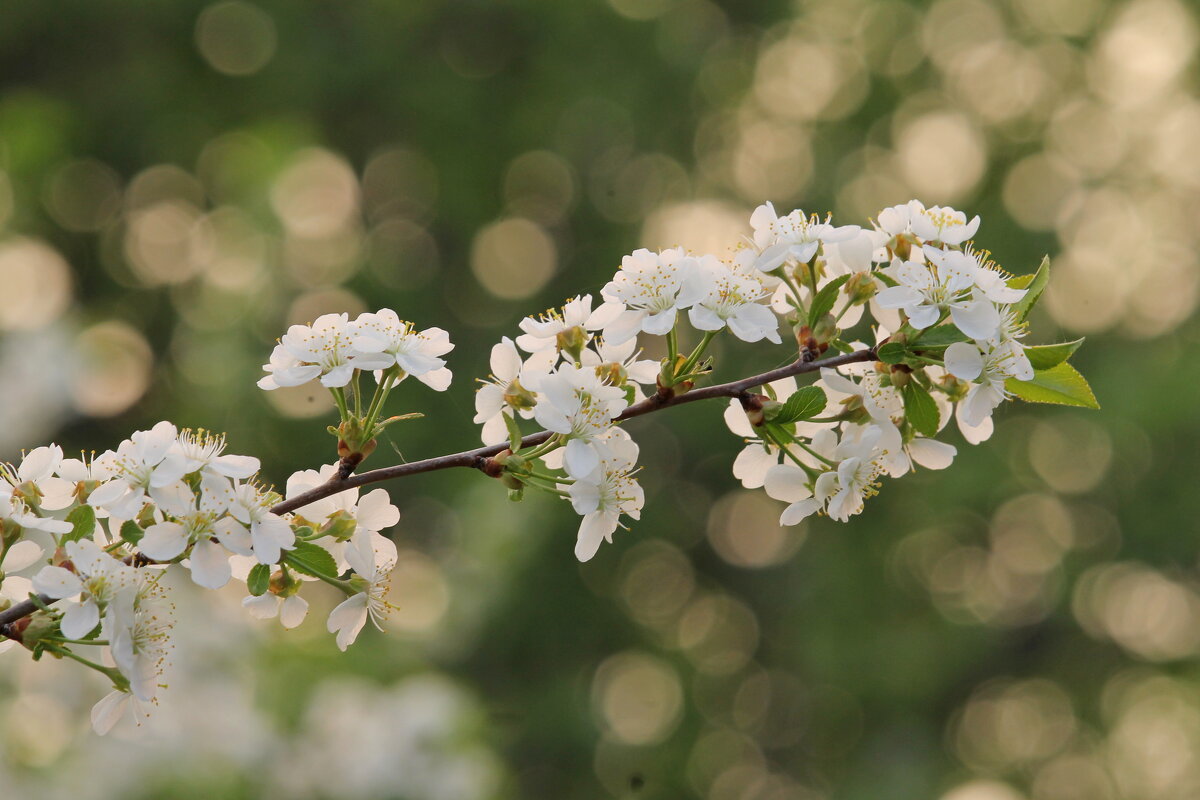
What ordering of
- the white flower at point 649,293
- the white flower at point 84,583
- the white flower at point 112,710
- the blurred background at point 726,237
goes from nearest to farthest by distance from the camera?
1. the white flower at point 84,583
2. the white flower at point 112,710
3. the white flower at point 649,293
4. the blurred background at point 726,237

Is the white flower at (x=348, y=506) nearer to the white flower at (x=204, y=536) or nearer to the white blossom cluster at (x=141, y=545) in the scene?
the white blossom cluster at (x=141, y=545)

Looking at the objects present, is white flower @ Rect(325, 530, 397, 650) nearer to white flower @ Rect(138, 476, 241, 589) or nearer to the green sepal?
white flower @ Rect(138, 476, 241, 589)

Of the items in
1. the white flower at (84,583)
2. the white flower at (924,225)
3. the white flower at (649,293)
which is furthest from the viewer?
the white flower at (924,225)

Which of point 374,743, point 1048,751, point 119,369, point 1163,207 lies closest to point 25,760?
point 374,743

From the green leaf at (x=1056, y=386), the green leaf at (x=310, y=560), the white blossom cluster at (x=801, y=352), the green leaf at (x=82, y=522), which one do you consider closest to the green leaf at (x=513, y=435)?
the white blossom cluster at (x=801, y=352)

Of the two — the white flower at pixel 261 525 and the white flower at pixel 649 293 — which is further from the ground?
the white flower at pixel 649 293

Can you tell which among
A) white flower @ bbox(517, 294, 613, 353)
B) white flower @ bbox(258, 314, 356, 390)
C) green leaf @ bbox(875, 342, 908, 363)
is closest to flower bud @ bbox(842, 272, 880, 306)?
green leaf @ bbox(875, 342, 908, 363)

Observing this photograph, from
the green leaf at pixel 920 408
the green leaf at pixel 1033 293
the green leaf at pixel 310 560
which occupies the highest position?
the green leaf at pixel 1033 293
